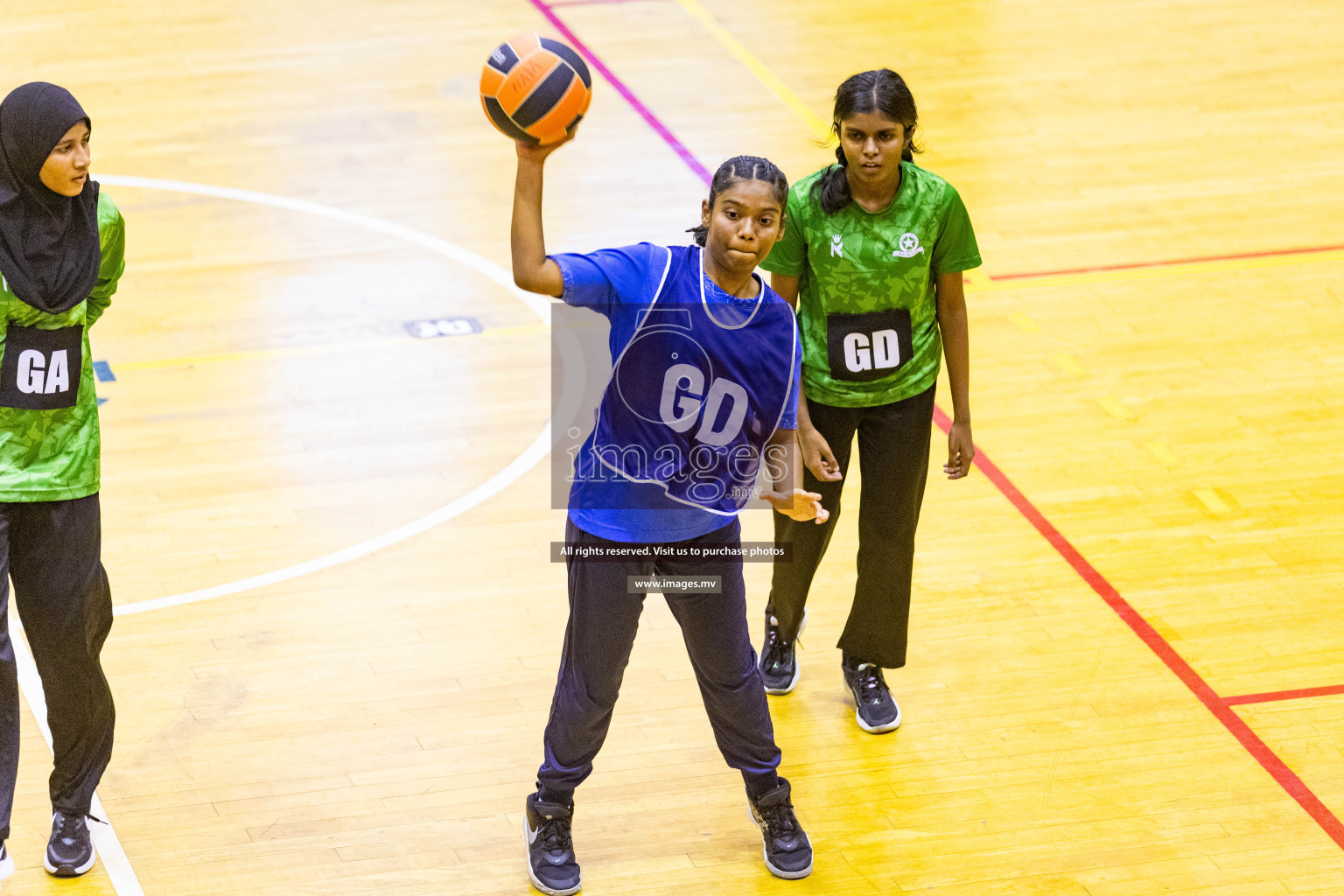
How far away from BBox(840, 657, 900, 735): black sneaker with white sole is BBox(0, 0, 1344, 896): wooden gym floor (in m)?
0.10

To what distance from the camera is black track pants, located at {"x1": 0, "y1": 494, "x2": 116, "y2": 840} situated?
164 inches

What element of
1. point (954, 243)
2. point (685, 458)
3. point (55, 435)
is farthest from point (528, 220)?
point (954, 243)

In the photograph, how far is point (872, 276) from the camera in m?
4.70

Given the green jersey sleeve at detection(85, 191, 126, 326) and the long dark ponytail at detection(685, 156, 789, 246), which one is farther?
the green jersey sleeve at detection(85, 191, 126, 326)

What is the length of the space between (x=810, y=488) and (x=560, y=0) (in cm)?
848

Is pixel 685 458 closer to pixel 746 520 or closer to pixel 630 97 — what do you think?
pixel 746 520

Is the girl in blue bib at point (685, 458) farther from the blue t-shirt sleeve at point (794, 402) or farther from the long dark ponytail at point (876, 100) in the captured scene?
the long dark ponytail at point (876, 100)

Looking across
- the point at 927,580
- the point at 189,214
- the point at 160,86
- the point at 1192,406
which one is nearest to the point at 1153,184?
the point at 1192,406

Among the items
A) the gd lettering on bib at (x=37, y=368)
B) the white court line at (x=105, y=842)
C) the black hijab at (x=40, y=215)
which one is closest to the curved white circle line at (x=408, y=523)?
the white court line at (x=105, y=842)

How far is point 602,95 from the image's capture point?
35.3ft

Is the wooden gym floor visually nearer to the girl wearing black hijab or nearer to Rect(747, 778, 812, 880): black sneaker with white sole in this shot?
Rect(747, 778, 812, 880): black sneaker with white sole

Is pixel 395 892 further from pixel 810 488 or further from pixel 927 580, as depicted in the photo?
pixel 927 580

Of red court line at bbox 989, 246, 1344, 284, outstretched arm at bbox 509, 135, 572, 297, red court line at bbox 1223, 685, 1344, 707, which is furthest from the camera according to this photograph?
red court line at bbox 989, 246, 1344, 284

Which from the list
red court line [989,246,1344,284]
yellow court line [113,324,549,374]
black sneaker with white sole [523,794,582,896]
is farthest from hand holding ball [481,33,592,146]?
red court line [989,246,1344,284]
